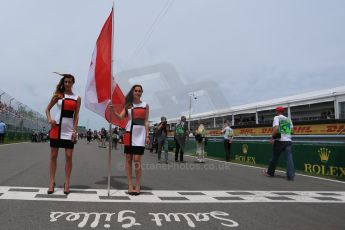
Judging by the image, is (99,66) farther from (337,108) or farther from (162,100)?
(337,108)

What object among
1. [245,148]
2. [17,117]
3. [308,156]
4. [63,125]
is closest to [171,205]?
[63,125]

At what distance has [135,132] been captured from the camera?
6.56 meters

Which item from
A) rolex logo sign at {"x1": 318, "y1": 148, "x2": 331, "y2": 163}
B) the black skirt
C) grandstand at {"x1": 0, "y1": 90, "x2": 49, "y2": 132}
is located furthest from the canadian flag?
grandstand at {"x1": 0, "y1": 90, "x2": 49, "y2": 132}

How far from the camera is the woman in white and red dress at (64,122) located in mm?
6254

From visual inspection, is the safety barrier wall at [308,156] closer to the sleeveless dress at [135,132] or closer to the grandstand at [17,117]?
the sleeveless dress at [135,132]

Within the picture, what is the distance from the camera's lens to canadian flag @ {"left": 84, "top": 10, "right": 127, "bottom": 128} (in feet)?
22.2

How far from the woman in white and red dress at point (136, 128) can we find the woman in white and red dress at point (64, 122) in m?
0.74

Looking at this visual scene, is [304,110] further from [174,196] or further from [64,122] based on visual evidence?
[64,122]

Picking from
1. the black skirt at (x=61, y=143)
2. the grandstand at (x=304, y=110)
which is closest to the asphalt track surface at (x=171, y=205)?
the black skirt at (x=61, y=143)

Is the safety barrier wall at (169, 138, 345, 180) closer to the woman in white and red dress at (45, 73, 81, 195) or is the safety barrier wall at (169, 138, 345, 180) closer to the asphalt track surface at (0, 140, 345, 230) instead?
the asphalt track surface at (0, 140, 345, 230)

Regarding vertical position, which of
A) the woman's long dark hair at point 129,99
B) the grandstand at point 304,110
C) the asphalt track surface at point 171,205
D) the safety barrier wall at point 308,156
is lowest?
the asphalt track surface at point 171,205

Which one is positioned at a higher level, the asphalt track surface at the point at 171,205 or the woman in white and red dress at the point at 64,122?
the woman in white and red dress at the point at 64,122

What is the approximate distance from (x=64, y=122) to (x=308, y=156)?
7.64 m

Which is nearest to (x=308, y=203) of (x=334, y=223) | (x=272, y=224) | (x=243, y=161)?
(x=334, y=223)
